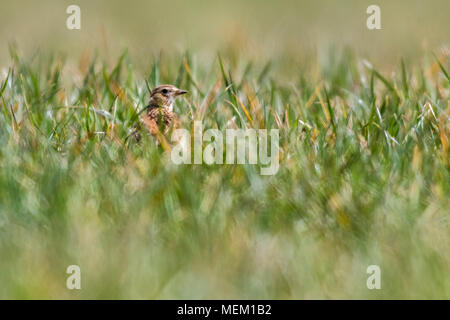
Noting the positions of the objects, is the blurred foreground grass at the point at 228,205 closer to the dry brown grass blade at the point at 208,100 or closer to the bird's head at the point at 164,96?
the dry brown grass blade at the point at 208,100

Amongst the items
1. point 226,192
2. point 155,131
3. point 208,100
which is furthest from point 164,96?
point 226,192

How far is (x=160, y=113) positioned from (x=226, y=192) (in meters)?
1.06

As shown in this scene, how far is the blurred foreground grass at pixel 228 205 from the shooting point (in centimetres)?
410

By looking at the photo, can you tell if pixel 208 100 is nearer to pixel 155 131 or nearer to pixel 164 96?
pixel 164 96

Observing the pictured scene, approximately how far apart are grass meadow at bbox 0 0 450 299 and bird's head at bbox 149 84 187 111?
0.46 ft

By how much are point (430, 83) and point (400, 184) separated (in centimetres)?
199

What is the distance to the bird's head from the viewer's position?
19.3 ft

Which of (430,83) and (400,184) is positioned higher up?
(430,83)

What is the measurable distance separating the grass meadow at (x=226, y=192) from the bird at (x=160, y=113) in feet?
0.40

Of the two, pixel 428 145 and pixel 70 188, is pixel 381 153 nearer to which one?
pixel 428 145

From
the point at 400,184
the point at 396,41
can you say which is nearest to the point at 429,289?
the point at 400,184

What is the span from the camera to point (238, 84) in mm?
6848

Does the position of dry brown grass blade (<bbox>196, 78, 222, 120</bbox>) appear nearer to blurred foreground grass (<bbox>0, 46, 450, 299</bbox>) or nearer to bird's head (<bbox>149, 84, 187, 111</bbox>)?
blurred foreground grass (<bbox>0, 46, 450, 299</bbox>)
